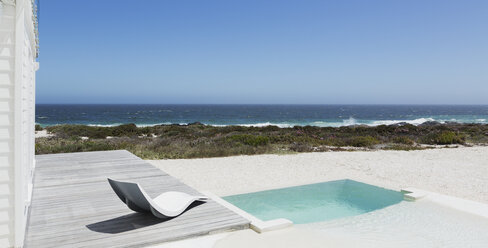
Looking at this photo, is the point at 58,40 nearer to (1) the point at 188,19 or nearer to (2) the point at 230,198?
(1) the point at 188,19

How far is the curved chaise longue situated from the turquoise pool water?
1799 millimetres

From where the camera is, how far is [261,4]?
2372cm

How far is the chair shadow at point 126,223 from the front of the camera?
3584 millimetres

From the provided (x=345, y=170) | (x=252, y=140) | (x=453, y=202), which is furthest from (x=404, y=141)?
(x=453, y=202)

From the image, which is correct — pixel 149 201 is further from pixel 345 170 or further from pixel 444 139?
pixel 444 139

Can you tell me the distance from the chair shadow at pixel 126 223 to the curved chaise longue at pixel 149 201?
0.08m

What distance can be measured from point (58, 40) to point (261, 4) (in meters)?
25.2

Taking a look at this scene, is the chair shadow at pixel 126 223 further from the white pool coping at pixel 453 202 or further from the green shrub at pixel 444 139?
the green shrub at pixel 444 139

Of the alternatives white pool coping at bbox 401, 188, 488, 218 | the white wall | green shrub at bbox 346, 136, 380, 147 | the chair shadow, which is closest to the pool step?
white pool coping at bbox 401, 188, 488, 218

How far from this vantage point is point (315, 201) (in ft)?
21.3

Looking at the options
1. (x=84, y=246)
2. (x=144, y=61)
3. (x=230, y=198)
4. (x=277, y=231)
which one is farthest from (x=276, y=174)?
(x=144, y=61)

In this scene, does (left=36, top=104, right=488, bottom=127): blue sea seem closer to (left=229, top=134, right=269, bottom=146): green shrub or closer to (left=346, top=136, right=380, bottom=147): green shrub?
(left=346, top=136, right=380, bottom=147): green shrub

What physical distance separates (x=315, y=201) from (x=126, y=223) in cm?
377

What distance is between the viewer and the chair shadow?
358 cm
